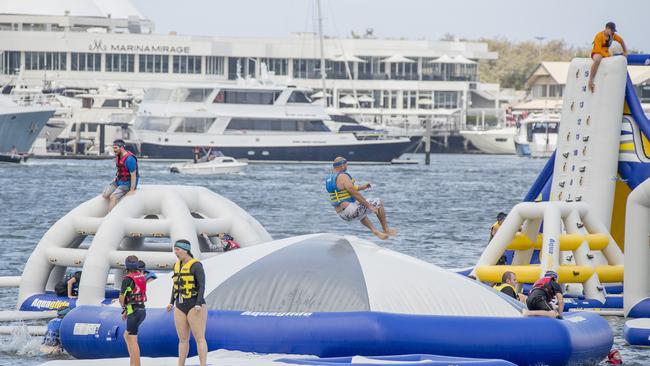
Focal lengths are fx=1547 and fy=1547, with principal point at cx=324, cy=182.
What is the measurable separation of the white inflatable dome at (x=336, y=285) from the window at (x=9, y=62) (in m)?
116

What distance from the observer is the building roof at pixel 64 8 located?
14562 centimetres

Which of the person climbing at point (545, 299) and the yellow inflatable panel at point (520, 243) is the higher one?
the person climbing at point (545, 299)

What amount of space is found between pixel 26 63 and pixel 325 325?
120m

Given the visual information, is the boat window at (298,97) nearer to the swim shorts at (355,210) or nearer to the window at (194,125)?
the window at (194,125)

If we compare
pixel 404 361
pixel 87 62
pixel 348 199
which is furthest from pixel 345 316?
pixel 87 62

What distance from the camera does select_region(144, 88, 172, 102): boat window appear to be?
329 feet

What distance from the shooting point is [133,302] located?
18.9 metres

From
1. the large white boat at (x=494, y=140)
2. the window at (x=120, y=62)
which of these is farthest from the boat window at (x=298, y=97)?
the window at (x=120, y=62)

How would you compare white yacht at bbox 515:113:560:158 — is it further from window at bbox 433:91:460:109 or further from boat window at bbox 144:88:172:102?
boat window at bbox 144:88:172:102

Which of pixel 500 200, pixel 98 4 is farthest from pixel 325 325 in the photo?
pixel 98 4

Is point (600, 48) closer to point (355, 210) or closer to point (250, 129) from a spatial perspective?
point (355, 210)

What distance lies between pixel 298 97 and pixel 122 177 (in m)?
74.8

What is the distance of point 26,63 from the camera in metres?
135

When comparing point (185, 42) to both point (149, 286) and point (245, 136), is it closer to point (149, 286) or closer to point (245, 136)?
point (245, 136)
